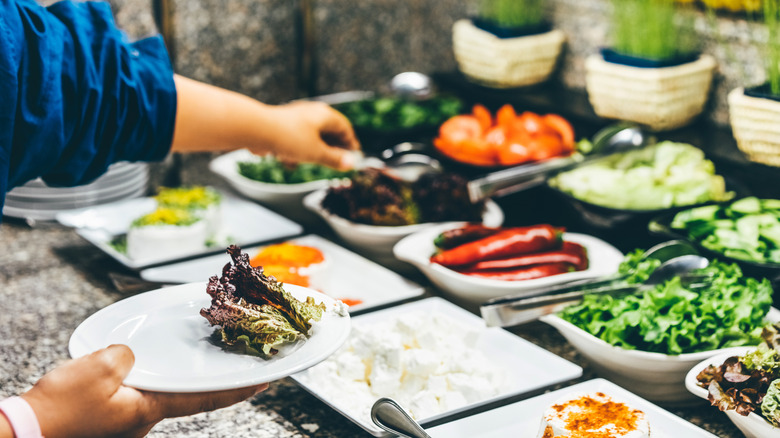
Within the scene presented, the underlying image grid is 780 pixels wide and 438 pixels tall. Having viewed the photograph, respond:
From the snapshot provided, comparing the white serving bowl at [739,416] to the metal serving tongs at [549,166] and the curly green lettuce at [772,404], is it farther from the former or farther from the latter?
the metal serving tongs at [549,166]

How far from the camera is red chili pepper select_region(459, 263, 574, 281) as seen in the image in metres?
1.71

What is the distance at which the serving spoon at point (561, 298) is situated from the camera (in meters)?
1.43

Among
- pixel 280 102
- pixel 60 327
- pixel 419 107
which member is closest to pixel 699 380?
pixel 60 327

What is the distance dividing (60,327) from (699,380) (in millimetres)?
1171

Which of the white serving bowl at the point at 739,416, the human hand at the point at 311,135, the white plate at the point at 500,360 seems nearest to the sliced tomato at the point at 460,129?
the human hand at the point at 311,135

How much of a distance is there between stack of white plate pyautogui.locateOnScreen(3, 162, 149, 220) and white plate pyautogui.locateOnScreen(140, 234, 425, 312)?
1.70 ft

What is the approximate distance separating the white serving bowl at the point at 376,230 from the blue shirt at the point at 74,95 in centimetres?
46

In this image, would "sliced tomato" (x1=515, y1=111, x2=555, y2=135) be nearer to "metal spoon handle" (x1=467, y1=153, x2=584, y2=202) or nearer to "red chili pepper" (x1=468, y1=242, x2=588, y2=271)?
"metal spoon handle" (x1=467, y1=153, x2=584, y2=202)

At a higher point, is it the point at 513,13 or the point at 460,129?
the point at 513,13

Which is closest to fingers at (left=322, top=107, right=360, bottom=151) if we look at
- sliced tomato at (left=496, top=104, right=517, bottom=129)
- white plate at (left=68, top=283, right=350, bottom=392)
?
sliced tomato at (left=496, top=104, right=517, bottom=129)

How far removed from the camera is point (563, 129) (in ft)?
7.47

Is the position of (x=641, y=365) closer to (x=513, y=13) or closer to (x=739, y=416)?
(x=739, y=416)

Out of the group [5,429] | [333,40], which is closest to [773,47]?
[333,40]

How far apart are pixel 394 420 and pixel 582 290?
500 mm
